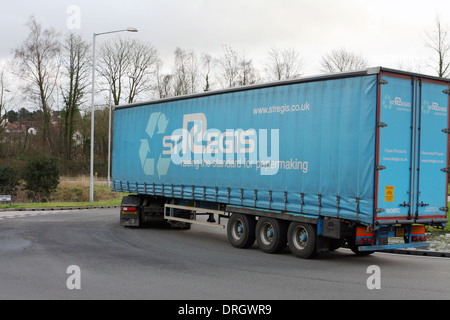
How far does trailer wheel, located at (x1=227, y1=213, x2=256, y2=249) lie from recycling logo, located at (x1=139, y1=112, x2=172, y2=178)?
346 cm

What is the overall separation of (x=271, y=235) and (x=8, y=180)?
2707 centimetres

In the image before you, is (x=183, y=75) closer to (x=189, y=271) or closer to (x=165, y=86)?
(x=165, y=86)

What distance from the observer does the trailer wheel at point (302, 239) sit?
10.9 metres

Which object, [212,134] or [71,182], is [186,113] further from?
[71,182]

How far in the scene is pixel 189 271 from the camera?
9.45m

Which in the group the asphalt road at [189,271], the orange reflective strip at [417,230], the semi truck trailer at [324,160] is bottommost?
the asphalt road at [189,271]

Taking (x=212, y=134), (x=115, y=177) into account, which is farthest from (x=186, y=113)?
(x=115, y=177)

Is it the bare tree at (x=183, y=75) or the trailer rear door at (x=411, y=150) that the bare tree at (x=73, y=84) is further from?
the trailer rear door at (x=411, y=150)

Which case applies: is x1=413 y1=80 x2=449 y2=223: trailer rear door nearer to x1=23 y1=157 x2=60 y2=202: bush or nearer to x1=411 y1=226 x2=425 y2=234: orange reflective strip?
x1=411 y1=226 x2=425 y2=234: orange reflective strip

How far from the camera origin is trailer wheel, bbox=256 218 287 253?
1170 centimetres

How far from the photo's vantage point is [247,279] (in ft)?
28.8

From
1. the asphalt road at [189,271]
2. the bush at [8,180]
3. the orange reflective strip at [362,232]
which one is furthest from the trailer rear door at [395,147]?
the bush at [8,180]

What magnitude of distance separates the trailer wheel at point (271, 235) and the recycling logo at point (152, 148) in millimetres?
4505

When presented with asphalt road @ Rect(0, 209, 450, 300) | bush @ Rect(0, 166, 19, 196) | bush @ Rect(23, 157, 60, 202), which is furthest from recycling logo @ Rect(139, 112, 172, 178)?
bush @ Rect(0, 166, 19, 196)
